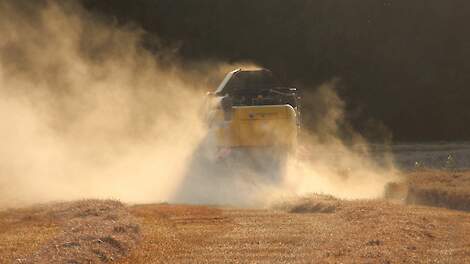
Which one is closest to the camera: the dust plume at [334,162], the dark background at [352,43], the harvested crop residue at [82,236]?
the harvested crop residue at [82,236]

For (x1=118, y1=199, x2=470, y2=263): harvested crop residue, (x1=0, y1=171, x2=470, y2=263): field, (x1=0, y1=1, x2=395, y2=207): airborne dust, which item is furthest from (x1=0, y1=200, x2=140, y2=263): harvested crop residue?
(x1=0, y1=1, x2=395, y2=207): airborne dust

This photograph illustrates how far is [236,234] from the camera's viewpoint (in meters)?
15.3

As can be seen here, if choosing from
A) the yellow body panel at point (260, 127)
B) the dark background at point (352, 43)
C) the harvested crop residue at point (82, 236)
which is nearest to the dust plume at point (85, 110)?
the yellow body panel at point (260, 127)

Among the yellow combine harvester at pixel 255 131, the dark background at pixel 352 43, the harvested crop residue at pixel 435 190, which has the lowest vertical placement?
the harvested crop residue at pixel 435 190

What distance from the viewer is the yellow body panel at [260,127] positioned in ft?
80.2

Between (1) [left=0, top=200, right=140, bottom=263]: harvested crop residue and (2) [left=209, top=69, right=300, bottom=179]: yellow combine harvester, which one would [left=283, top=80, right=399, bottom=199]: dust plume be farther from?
(1) [left=0, top=200, right=140, bottom=263]: harvested crop residue

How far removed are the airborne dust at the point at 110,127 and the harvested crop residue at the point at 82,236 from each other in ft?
18.4

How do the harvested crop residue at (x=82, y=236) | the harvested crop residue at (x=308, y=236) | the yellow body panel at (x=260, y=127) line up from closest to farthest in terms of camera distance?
the harvested crop residue at (x=82, y=236)
the harvested crop residue at (x=308, y=236)
the yellow body panel at (x=260, y=127)

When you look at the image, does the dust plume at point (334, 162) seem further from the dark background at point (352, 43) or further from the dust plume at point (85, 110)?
the dust plume at point (85, 110)

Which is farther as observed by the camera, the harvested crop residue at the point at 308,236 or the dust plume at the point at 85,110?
the dust plume at the point at 85,110

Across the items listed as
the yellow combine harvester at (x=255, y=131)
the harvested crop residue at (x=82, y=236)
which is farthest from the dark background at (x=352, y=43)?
the harvested crop residue at (x=82, y=236)

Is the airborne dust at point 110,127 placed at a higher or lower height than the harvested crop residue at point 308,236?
higher

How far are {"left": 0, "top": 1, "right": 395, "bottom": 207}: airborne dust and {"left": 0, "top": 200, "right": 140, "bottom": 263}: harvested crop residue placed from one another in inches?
221

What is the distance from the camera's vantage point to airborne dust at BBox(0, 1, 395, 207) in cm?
2622
